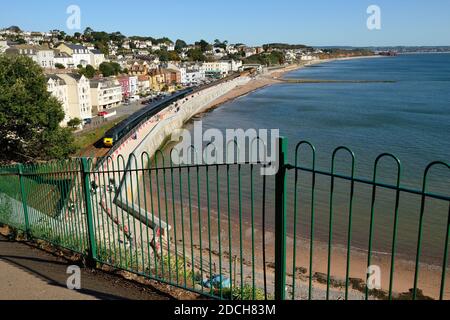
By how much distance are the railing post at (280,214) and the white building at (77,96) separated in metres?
44.3

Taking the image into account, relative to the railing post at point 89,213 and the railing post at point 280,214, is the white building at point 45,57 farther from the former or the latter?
the railing post at point 280,214

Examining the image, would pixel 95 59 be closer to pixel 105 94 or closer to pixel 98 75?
pixel 98 75

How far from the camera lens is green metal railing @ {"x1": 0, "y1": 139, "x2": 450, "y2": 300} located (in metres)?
3.72

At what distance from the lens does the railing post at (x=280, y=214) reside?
352 centimetres

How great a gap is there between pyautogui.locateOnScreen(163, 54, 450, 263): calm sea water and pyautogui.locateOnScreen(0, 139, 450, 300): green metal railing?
9 cm

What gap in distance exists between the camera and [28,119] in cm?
2264

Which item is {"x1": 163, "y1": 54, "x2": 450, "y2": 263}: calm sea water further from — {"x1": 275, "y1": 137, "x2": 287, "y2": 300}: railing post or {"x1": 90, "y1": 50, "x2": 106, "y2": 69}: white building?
{"x1": 90, "y1": 50, "x2": 106, "y2": 69}: white building

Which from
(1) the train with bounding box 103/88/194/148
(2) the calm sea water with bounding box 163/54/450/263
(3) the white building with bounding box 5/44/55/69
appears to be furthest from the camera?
(3) the white building with bounding box 5/44/55/69

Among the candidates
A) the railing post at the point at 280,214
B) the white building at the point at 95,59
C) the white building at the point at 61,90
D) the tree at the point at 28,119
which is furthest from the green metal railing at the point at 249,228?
the white building at the point at 95,59

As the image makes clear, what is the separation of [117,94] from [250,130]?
3010cm

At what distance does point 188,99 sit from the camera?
62.4 m

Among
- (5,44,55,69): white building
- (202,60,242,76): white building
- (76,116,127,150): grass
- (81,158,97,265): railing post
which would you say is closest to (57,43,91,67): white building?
(5,44,55,69): white building

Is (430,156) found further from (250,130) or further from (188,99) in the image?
(188,99)
